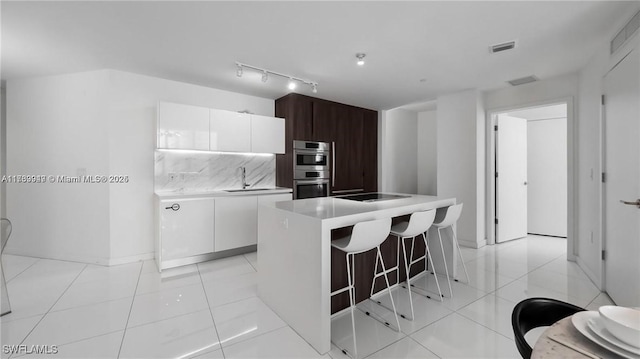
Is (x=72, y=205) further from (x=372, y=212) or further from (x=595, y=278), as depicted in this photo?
(x=595, y=278)

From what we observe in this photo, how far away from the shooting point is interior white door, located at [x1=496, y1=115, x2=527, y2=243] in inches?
175

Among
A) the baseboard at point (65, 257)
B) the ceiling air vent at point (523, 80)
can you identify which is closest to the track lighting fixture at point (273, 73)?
the ceiling air vent at point (523, 80)

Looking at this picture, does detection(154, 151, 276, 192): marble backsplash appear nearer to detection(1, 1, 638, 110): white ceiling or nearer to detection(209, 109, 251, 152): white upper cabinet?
detection(209, 109, 251, 152): white upper cabinet

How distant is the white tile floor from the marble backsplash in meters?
1.15

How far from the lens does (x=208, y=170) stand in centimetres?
412

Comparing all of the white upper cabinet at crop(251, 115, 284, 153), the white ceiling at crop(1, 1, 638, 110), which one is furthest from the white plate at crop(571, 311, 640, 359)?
the white upper cabinet at crop(251, 115, 284, 153)

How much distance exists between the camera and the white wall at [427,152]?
6.79 metres

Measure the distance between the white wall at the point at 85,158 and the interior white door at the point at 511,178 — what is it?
502 centimetres

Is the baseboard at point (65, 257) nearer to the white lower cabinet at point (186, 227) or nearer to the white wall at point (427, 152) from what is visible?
the white lower cabinet at point (186, 227)

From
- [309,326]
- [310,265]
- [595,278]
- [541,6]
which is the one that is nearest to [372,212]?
[310,265]

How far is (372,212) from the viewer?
2.17m

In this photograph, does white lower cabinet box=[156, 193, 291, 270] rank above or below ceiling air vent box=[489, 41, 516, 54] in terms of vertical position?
below

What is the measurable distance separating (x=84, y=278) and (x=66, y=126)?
2.03m

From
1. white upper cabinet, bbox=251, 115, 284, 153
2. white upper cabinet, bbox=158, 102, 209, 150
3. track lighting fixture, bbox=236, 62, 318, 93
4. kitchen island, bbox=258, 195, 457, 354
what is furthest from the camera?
white upper cabinet, bbox=251, 115, 284, 153
